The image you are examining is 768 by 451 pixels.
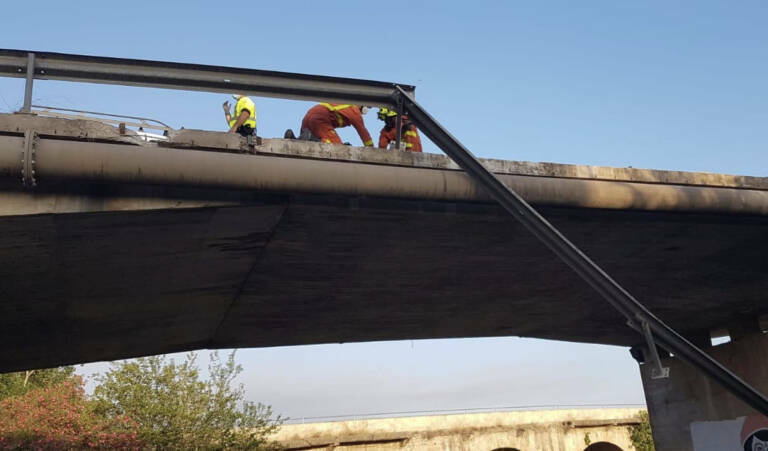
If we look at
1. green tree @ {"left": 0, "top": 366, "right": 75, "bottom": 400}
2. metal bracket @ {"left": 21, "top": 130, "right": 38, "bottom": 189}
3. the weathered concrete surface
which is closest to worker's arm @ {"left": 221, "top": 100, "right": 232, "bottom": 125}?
metal bracket @ {"left": 21, "top": 130, "right": 38, "bottom": 189}

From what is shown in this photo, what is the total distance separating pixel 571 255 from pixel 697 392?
1061 centimetres

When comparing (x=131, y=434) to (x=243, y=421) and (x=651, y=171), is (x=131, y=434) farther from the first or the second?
(x=651, y=171)

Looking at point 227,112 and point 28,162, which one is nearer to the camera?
point 28,162

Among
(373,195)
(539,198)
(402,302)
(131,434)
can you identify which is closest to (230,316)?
(402,302)

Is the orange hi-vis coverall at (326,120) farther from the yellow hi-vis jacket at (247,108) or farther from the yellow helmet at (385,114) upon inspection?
the yellow helmet at (385,114)

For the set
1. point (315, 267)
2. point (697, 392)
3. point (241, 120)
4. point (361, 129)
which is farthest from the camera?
point (697, 392)

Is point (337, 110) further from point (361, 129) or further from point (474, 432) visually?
point (474, 432)

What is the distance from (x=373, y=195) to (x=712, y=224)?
5.13 meters

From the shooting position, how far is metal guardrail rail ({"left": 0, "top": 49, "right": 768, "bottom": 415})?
6988 mm

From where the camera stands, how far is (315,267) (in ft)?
32.0

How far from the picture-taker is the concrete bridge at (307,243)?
22.2 feet

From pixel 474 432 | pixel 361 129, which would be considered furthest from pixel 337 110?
pixel 474 432

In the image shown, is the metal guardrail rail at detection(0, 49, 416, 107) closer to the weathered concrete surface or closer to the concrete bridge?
the concrete bridge

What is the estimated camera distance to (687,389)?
16188 millimetres
